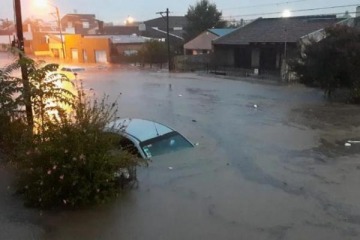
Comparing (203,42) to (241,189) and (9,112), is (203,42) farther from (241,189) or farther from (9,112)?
(241,189)

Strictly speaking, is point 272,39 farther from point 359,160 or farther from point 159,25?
point 159,25

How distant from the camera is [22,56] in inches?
399

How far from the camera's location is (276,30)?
117ft

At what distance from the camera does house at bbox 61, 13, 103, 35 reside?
85625 millimetres

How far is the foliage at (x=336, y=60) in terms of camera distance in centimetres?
2097

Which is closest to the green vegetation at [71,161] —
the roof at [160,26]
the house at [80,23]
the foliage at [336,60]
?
the foliage at [336,60]

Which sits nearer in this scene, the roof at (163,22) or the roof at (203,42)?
the roof at (203,42)

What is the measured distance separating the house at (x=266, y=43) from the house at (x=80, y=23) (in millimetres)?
49673

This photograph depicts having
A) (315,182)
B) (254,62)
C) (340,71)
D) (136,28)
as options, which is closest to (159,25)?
(136,28)

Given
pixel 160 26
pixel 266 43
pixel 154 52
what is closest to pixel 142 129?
pixel 266 43

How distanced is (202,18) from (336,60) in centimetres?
3153

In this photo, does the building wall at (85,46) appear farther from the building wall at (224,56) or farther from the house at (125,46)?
the building wall at (224,56)

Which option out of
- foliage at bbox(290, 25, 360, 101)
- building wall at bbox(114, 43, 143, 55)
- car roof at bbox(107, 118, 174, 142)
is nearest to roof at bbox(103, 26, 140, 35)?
building wall at bbox(114, 43, 143, 55)

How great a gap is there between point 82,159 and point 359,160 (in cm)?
775
